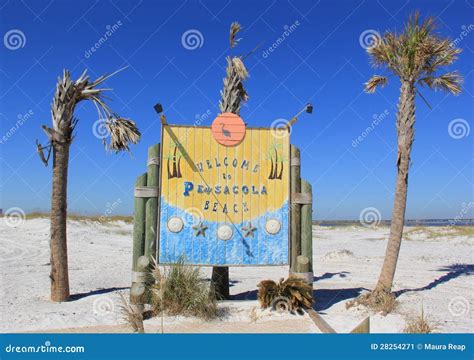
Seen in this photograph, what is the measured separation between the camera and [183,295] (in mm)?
7441

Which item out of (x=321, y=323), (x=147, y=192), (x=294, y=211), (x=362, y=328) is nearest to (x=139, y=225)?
(x=147, y=192)

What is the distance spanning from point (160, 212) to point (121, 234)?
52.9 feet

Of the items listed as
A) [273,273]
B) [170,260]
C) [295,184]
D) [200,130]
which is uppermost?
[200,130]

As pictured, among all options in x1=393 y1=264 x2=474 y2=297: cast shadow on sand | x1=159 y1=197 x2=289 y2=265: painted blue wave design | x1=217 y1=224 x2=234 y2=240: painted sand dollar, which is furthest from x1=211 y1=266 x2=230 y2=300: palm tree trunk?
x1=393 y1=264 x2=474 y2=297: cast shadow on sand

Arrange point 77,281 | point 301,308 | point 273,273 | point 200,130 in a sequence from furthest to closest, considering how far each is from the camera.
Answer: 1. point 273,273
2. point 77,281
3. point 200,130
4. point 301,308

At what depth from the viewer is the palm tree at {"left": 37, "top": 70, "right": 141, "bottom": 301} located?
28.0 feet

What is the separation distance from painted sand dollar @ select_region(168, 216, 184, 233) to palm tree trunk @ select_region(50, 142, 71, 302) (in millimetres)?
2392

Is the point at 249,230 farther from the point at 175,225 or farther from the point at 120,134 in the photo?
the point at 120,134

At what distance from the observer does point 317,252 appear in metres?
19.3

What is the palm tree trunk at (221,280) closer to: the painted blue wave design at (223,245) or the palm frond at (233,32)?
the painted blue wave design at (223,245)

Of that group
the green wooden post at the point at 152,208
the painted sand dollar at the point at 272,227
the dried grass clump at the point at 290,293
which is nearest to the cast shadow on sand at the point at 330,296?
the dried grass clump at the point at 290,293

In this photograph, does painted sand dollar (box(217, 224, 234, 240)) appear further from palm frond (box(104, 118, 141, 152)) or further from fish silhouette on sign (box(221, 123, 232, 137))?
palm frond (box(104, 118, 141, 152))
